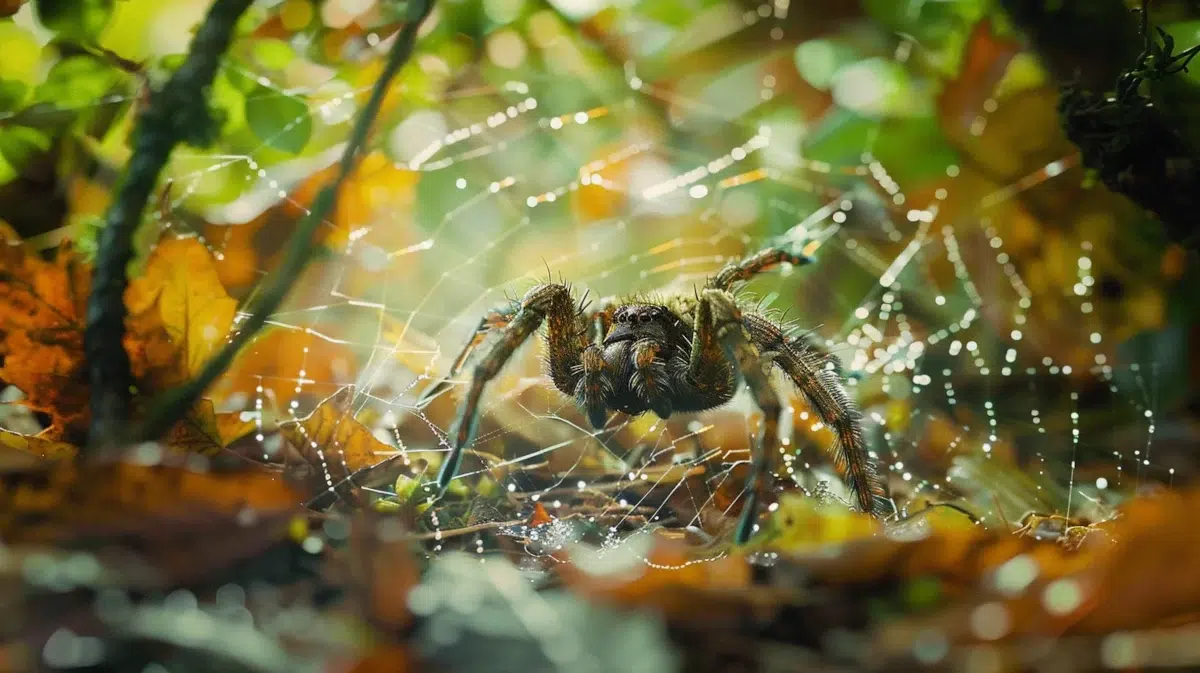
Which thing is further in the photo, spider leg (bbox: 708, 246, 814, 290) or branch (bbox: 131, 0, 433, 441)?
spider leg (bbox: 708, 246, 814, 290)

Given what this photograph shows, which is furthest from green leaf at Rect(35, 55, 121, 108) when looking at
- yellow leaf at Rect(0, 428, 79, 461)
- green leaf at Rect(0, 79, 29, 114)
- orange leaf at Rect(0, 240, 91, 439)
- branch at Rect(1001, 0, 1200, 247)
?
branch at Rect(1001, 0, 1200, 247)

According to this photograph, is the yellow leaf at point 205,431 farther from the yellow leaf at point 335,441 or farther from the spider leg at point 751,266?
the spider leg at point 751,266

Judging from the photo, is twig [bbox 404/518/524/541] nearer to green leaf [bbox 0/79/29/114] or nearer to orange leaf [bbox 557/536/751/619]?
orange leaf [bbox 557/536/751/619]

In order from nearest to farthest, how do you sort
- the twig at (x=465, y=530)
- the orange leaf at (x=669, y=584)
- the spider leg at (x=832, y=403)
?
1. the orange leaf at (x=669, y=584)
2. the twig at (x=465, y=530)
3. the spider leg at (x=832, y=403)

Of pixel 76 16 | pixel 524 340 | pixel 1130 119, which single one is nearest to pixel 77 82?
pixel 76 16

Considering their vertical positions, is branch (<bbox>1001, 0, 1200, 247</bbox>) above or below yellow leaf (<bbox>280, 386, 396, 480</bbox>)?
above

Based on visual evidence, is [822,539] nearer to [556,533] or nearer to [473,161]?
[556,533]

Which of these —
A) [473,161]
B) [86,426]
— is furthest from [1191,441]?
[86,426]

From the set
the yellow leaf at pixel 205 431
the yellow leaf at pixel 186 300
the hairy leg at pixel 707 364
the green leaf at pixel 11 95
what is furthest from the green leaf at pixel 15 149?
the hairy leg at pixel 707 364
